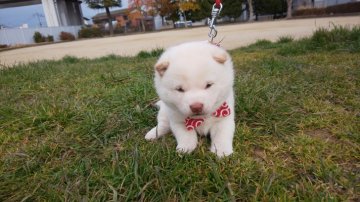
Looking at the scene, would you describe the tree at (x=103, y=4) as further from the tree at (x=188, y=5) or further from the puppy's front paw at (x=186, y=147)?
the puppy's front paw at (x=186, y=147)

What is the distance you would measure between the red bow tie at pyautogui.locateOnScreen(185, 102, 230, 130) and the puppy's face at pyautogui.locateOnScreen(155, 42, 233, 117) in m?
0.08

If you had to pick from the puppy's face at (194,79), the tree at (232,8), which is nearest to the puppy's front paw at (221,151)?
the puppy's face at (194,79)

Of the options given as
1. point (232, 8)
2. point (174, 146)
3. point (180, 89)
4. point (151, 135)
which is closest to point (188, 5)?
point (232, 8)

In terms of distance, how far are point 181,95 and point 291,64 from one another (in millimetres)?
2746

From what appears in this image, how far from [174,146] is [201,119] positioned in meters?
0.27

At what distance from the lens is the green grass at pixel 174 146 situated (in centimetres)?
155

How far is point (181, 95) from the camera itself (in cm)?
170

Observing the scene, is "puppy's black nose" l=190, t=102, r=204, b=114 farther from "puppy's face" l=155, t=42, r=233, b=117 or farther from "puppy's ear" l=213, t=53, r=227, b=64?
"puppy's ear" l=213, t=53, r=227, b=64

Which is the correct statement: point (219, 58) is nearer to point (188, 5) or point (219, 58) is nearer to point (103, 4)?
point (188, 5)

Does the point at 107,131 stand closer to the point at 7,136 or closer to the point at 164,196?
the point at 7,136

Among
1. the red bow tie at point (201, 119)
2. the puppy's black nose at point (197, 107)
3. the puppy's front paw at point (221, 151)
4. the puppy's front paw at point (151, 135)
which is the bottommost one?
the puppy's front paw at point (221, 151)

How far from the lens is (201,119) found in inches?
75.0

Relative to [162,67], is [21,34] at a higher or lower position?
higher

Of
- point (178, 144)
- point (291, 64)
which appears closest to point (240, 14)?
point (291, 64)
